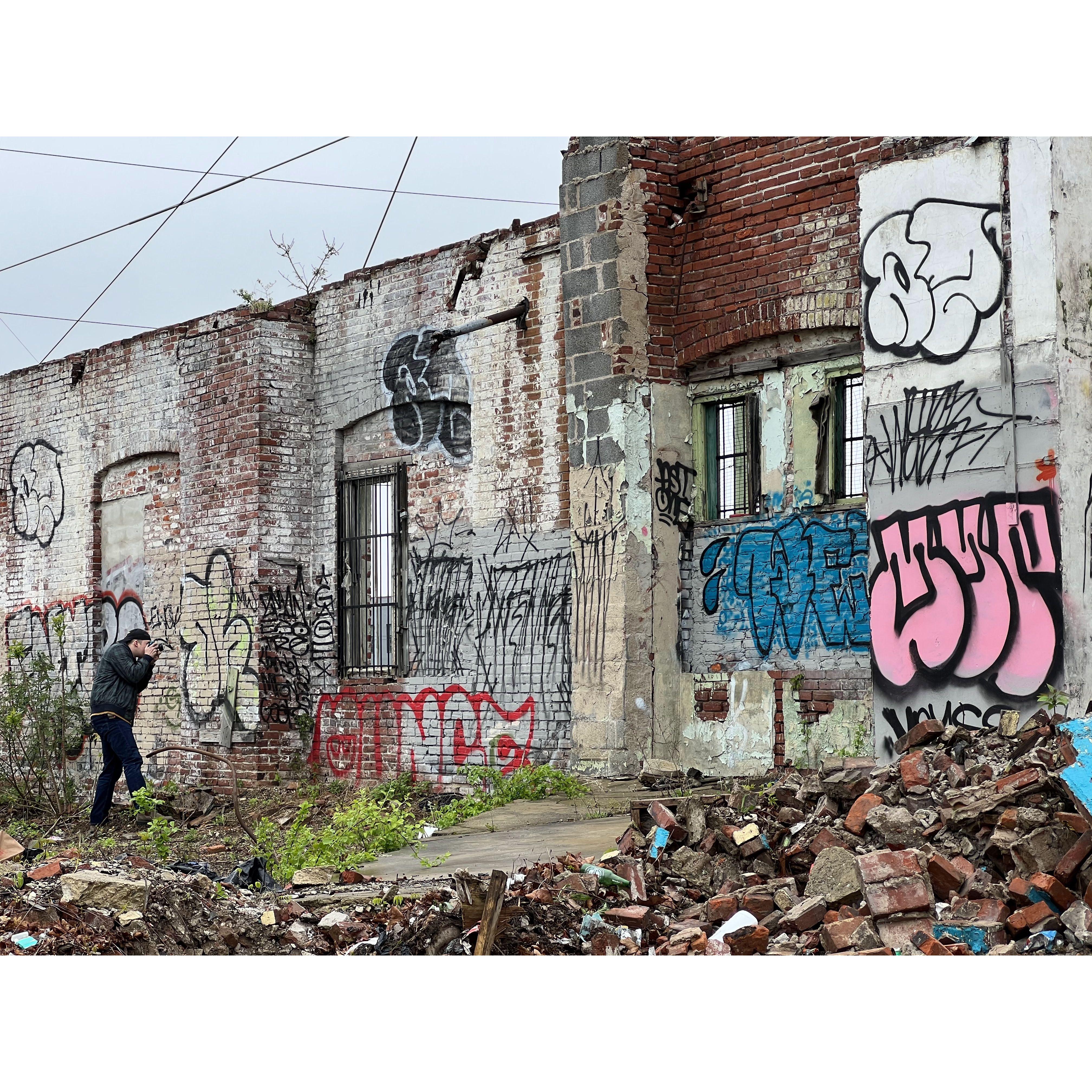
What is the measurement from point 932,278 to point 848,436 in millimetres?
1442

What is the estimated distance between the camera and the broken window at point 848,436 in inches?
351

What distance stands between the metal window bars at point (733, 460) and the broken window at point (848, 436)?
77cm

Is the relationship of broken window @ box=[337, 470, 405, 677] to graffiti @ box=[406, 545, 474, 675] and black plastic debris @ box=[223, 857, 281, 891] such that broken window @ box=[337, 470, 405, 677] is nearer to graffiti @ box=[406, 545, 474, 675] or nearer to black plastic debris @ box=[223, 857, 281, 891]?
graffiti @ box=[406, 545, 474, 675]

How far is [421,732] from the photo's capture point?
11609mm

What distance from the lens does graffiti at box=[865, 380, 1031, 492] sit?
7570 millimetres

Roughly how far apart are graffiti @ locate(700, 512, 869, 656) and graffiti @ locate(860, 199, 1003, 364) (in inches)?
51.8

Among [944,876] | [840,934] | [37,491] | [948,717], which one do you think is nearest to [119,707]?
[37,491]

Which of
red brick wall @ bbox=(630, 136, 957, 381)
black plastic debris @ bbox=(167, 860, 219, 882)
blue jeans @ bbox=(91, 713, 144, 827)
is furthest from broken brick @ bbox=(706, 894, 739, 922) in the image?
blue jeans @ bbox=(91, 713, 144, 827)

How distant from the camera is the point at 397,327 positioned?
1202cm

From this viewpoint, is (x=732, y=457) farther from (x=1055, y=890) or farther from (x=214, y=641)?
(x=214, y=641)

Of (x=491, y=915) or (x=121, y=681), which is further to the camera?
(x=121, y=681)

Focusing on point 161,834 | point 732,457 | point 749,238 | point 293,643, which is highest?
point 749,238

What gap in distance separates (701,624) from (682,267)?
270 centimetres

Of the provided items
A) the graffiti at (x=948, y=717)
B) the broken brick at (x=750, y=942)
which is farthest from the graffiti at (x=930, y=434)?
the broken brick at (x=750, y=942)
